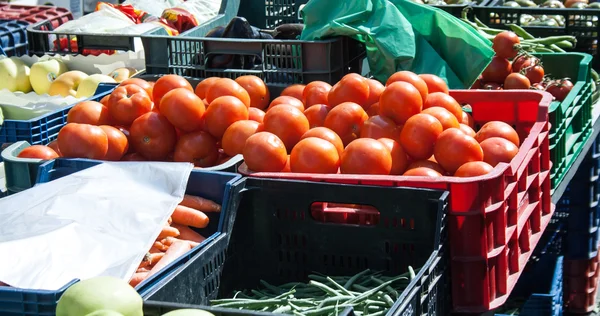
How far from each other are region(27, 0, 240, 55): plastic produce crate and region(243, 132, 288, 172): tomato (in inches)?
73.2

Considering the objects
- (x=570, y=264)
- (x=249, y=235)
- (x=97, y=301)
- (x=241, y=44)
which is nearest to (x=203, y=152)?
(x=249, y=235)

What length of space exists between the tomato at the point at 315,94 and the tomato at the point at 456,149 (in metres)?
0.67

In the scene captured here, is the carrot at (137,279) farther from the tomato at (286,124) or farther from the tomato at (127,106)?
the tomato at (127,106)

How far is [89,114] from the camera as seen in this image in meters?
3.31

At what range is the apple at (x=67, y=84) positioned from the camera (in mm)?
4711

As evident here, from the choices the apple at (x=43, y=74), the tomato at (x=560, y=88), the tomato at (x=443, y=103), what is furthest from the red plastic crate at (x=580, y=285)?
the apple at (x=43, y=74)

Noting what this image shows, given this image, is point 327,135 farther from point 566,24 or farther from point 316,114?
point 566,24

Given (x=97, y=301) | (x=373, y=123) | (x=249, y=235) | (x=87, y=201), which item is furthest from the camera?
(x=373, y=123)

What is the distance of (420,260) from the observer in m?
2.66

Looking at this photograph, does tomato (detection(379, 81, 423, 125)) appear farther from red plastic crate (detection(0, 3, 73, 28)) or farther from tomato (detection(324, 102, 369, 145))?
red plastic crate (detection(0, 3, 73, 28))

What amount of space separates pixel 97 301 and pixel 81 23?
387 centimetres

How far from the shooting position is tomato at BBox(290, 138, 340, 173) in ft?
9.39

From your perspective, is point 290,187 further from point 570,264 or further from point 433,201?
point 570,264

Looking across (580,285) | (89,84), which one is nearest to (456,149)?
(580,285)
